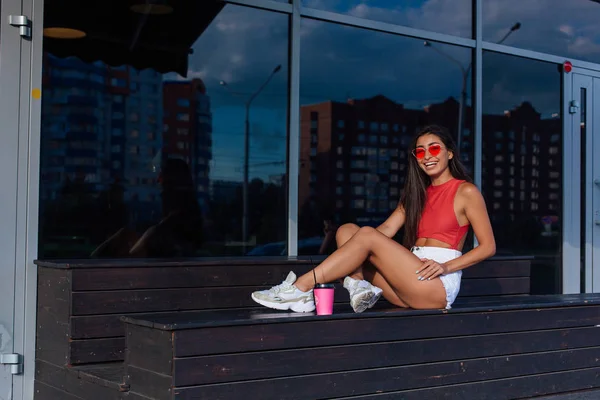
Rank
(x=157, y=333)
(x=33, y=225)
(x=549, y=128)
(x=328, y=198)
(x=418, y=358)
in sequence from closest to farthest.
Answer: (x=157, y=333), (x=418, y=358), (x=33, y=225), (x=328, y=198), (x=549, y=128)

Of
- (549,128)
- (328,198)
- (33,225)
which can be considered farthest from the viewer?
(549,128)

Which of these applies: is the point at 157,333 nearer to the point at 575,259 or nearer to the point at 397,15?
the point at 397,15

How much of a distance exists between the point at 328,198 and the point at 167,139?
1.31m

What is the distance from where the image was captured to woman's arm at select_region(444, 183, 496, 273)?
14.3 ft

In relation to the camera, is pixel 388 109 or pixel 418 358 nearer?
pixel 418 358

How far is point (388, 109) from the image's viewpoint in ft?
20.2

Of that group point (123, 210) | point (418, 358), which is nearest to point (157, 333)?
point (418, 358)

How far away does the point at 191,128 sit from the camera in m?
5.27

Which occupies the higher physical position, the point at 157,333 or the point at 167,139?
the point at 167,139

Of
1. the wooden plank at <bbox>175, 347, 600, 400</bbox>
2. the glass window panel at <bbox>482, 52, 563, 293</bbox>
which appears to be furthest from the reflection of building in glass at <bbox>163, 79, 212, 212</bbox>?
the glass window panel at <bbox>482, 52, 563, 293</bbox>

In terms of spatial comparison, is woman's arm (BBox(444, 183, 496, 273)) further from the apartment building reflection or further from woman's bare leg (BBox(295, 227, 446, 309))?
the apartment building reflection

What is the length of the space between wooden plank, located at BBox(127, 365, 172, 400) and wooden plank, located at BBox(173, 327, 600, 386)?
0.07 meters

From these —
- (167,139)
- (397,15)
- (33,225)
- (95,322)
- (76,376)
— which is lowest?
(76,376)

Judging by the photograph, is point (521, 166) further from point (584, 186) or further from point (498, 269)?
point (498, 269)
